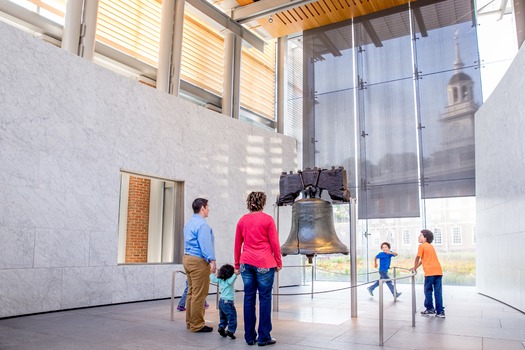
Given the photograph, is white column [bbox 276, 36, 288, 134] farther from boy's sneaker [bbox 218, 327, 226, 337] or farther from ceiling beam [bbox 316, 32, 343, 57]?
boy's sneaker [bbox 218, 327, 226, 337]

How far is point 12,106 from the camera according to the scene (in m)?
5.66

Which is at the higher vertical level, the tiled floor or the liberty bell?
the liberty bell

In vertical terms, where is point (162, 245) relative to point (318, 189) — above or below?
below

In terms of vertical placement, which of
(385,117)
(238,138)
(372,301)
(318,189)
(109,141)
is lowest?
(372,301)

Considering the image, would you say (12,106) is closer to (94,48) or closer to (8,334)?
(94,48)

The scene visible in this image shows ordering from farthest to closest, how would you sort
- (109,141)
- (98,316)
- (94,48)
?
(94,48) → (109,141) → (98,316)

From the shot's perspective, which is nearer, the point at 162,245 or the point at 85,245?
the point at 85,245

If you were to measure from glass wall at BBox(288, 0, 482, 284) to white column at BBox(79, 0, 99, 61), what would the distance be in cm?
579

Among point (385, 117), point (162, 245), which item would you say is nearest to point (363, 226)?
point (385, 117)

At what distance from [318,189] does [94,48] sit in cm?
448

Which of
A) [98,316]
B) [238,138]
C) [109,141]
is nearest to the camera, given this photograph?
[98,316]

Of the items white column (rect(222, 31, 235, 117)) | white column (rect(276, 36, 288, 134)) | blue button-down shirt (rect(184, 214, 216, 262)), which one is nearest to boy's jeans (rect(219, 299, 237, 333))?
blue button-down shirt (rect(184, 214, 216, 262))

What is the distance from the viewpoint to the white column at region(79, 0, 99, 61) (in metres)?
7.07

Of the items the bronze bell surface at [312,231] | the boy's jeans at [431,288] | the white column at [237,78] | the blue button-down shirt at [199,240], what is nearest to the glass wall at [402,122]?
the white column at [237,78]
